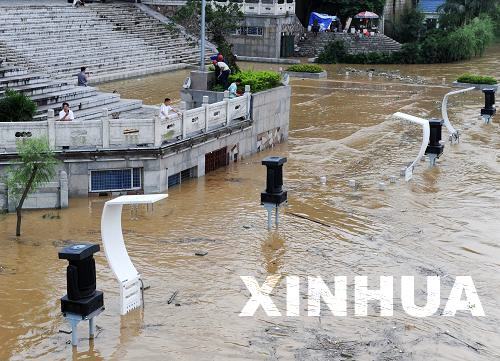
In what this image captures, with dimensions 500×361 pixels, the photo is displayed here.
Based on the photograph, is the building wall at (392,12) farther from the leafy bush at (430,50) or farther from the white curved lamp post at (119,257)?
the white curved lamp post at (119,257)

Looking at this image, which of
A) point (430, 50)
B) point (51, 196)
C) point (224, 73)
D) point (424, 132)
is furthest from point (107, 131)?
point (430, 50)

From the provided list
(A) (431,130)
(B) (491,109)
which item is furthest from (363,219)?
(B) (491,109)

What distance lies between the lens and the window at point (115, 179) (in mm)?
20266

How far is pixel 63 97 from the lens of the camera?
25.5 m

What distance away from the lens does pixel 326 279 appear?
1574 cm

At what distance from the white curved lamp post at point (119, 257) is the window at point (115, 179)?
672 centimetres

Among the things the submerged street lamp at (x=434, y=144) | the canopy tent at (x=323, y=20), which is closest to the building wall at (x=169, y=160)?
the submerged street lamp at (x=434, y=144)

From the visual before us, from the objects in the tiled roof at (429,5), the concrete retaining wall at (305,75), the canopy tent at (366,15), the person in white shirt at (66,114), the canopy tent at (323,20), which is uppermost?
the tiled roof at (429,5)

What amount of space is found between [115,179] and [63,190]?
60.6 inches

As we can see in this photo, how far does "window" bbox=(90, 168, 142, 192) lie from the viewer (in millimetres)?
20266

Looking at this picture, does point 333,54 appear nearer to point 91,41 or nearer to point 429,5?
point 91,41

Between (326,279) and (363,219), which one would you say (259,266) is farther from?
(363,219)

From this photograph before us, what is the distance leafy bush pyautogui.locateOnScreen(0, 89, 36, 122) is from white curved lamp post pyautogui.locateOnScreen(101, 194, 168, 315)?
334 inches

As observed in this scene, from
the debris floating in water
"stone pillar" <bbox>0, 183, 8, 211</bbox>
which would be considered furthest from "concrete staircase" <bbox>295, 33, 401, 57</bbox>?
the debris floating in water
